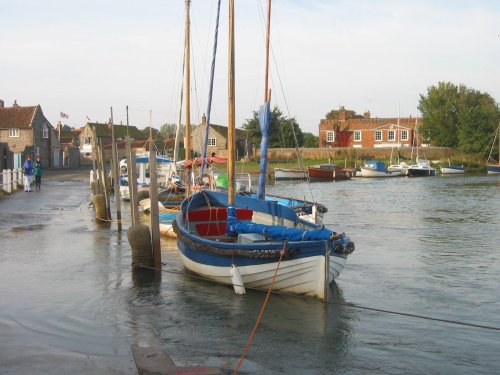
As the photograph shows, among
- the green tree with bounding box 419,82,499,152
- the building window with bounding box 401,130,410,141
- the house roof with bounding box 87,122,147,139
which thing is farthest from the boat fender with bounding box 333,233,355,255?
the house roof with bounding box 87,122,147,139

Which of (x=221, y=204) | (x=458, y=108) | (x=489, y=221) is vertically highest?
(x=458, y=108)

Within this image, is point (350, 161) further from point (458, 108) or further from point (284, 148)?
point (458, 108)

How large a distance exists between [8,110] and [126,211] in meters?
51.4

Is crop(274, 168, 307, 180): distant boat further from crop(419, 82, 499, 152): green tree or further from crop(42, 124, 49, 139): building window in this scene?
crop(419, 82, 499, 152): green tree

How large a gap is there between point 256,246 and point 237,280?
1161mm

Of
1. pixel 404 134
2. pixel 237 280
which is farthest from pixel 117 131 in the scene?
pixel 237 280

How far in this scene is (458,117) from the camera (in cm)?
9950

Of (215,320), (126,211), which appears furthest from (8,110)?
(215,320)

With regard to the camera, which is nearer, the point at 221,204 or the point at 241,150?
the point at 221,204

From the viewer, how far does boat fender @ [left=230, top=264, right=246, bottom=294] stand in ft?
43.9

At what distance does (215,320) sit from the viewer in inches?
469

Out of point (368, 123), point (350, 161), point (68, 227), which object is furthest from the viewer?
point (368, 123)

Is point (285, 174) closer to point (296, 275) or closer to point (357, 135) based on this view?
point (357, 135)

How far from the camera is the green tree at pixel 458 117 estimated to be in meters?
94.3
